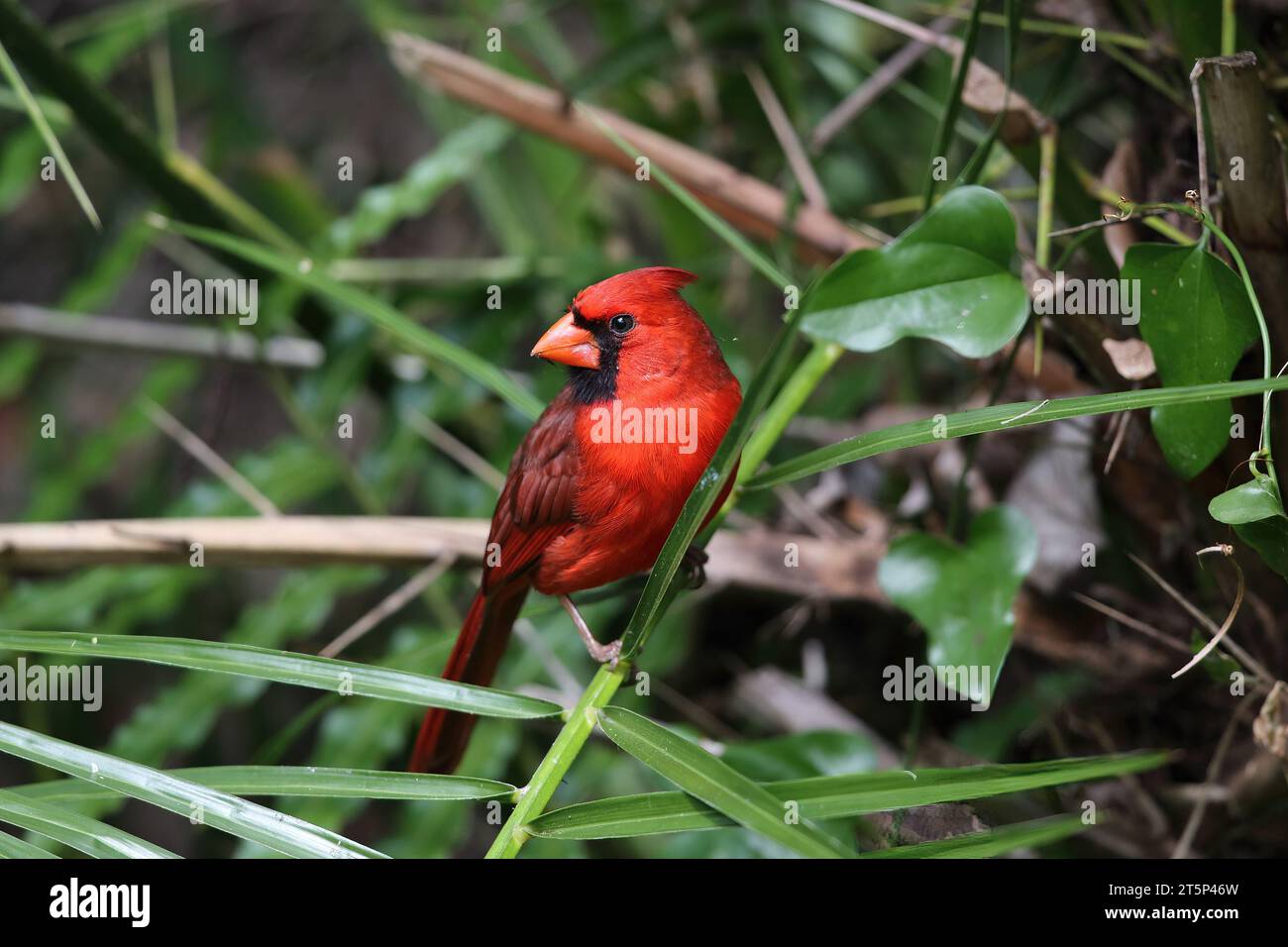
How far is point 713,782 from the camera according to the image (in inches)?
34.7

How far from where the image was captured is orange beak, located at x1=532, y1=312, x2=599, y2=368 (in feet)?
3.17

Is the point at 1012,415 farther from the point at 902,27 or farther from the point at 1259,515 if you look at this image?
the point at 902,27

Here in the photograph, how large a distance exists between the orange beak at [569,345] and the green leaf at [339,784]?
1.19 feet

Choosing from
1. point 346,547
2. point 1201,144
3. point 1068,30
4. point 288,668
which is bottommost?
point 288,668

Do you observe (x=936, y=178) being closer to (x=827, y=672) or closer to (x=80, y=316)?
(x=827, y=672)

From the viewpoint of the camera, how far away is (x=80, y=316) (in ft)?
7.54

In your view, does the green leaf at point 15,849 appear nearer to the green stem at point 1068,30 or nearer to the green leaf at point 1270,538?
the green leaf at point 1270,538

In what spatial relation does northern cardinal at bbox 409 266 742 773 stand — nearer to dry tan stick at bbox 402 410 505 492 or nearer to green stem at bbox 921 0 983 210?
green stem at bbox 921 0 983 210

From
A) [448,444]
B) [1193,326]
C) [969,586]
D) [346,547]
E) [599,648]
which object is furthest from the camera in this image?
[448,444]

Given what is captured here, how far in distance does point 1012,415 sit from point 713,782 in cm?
38

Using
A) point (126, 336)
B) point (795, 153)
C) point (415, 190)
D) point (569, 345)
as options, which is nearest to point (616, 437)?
point (569, 345)

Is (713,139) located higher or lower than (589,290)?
higher
